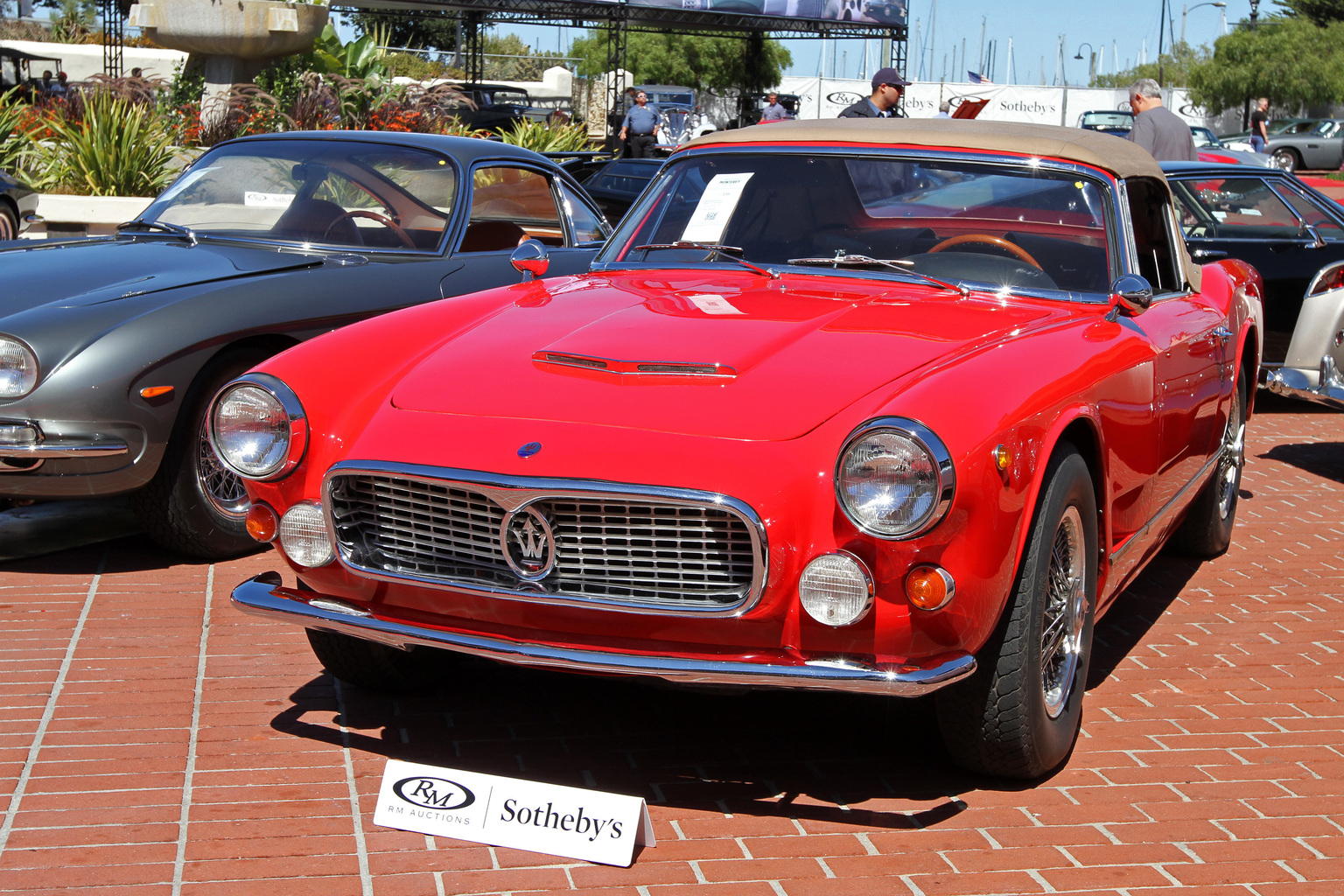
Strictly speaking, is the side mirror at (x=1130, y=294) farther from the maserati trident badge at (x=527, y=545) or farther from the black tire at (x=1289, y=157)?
the black tire at (x=1289, y=157)

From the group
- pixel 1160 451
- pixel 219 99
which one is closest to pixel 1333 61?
pixel 219 99

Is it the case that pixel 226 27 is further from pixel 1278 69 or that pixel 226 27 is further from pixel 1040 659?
pixel 1278 69

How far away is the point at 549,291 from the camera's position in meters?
4.16

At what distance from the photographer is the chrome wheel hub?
3.36 meters

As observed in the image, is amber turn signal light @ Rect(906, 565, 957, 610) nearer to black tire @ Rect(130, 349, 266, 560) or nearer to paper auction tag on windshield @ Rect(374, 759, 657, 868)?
paper auction tag on windshield @ Rect(374, 759, 657, 868)

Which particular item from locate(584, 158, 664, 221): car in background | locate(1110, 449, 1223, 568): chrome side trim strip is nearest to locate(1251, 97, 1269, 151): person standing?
locate(584, 158, 664, 221): car in background

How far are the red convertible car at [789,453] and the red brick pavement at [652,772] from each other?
0.24 metres

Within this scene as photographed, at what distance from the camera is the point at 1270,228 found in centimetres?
884

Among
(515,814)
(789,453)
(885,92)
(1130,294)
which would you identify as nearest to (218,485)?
(515,814)

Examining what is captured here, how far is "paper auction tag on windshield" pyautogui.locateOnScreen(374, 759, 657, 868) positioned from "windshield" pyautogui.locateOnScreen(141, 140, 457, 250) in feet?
11.0

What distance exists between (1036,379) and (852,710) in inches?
45.0

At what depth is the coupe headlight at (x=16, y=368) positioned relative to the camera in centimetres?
461

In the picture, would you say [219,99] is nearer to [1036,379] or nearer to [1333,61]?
[1036,379]

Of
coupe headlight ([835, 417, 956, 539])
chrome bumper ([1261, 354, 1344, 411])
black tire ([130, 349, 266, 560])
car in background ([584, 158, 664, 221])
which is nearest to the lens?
coupe headlight ([835, 417, 956, 539])
